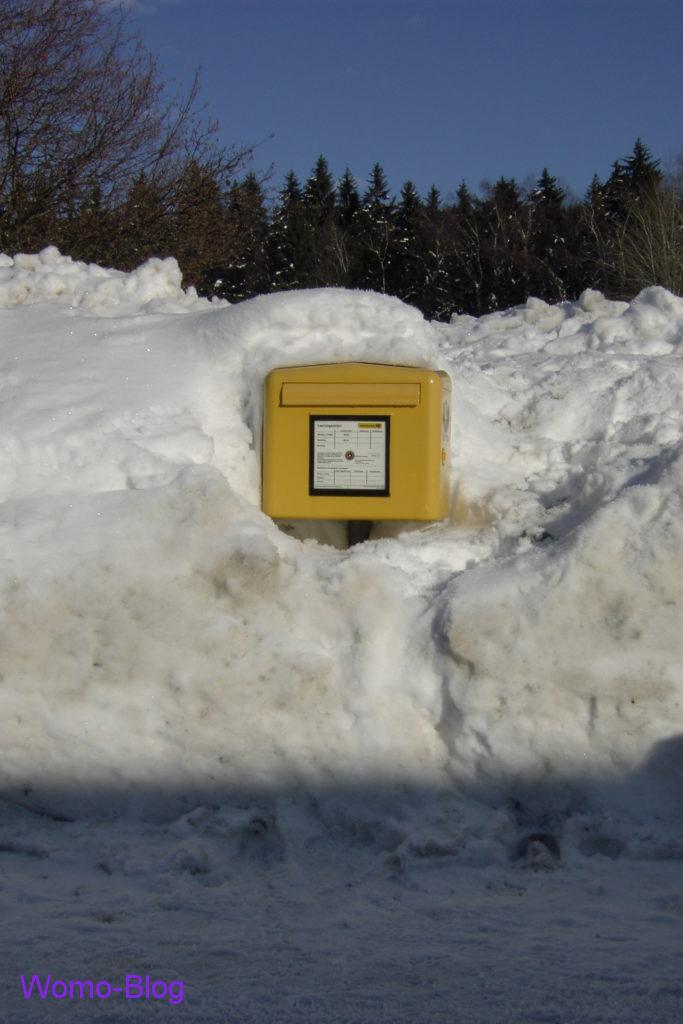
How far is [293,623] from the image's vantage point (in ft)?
13.5

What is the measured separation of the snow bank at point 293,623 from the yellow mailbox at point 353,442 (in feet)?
0.51

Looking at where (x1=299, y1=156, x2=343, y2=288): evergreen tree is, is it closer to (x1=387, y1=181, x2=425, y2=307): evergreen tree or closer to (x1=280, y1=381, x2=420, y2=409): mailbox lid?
(x1=387, y1=181, x2=425, y2=307): evergreen tree

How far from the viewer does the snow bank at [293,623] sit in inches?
151

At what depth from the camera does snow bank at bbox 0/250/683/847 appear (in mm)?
3842

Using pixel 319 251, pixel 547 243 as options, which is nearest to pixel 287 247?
pixel 319 251

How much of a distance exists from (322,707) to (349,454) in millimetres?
1136

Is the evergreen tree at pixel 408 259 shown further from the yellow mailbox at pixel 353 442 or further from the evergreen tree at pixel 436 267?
the yellow mailbox at pixel 353 442

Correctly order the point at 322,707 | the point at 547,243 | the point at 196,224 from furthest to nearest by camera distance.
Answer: the point at 547,243, the point at 196,224, the point at 322,707

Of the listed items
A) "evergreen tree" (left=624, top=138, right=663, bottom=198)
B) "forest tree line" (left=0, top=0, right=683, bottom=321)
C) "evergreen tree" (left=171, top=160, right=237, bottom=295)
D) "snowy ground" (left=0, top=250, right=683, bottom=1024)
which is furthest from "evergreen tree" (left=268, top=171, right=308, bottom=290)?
"snowy ground" (left=0, top=250, right=683, bottom=1024)

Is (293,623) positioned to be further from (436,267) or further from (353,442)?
(436,267)

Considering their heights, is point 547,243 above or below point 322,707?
above

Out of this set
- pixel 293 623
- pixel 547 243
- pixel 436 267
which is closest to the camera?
pixel 293 623

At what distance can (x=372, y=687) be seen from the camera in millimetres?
3980

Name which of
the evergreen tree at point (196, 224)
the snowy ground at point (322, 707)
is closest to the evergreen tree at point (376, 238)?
the evergreen tree at point (196, 224)
